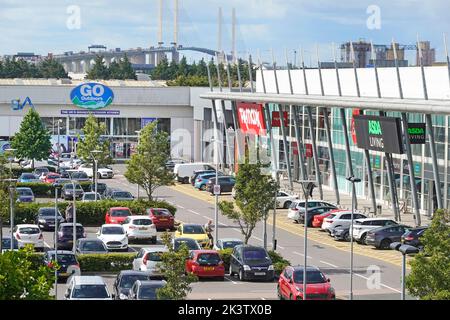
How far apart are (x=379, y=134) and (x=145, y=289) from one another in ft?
91.7

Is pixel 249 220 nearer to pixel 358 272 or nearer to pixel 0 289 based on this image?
pixel 358 272

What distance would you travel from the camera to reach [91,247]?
1522 inches

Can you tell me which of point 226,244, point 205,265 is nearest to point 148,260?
point 205,265

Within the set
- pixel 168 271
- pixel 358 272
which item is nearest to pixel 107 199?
pixel 358 272

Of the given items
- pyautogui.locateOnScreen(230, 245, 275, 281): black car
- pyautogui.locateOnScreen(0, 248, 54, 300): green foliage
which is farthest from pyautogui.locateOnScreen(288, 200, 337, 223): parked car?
pyautogui.locateOnScreen(0, 248, 54, 300): green foliage

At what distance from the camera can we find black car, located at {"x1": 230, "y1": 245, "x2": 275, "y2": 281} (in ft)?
113

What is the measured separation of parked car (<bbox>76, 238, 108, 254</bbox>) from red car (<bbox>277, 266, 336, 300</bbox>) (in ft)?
33.8

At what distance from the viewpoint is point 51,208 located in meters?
49.6

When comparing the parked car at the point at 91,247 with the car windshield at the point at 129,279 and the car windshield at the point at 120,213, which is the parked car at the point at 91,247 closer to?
the car windshield at the point at 129,279

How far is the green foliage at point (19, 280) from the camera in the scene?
15570 millimetres

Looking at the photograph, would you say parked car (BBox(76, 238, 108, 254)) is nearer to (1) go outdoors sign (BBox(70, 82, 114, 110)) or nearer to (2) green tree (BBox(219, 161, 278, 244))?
(2) green tree (BBox(219, 161, 278, 244))

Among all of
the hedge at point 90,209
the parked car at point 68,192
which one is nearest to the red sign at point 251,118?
the parked car at point 68,192

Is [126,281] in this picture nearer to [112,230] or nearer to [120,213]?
[112,230]

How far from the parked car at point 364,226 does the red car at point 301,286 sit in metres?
14.6
